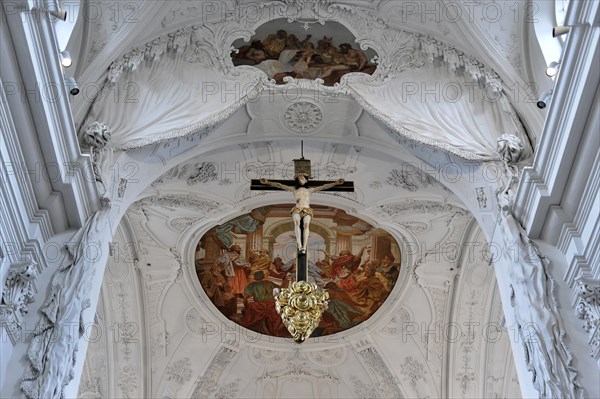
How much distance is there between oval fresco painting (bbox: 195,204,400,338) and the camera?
1473cm

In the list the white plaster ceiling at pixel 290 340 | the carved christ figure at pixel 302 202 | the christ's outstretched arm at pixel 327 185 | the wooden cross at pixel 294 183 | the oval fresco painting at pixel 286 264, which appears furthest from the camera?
the oval fresco painting at pixel 286 264

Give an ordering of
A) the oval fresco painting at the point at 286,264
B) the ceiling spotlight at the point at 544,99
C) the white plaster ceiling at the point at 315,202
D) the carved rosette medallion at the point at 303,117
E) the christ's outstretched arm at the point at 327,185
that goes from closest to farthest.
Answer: the ceiling spotlight at the point at 544,99
the christ's outstretched arm at the point at 327,185
the white plaster ceiling at the point at 315,202
the carved rosette medallion at the point at 303,117
the oval fresco painting at the point at 286,264

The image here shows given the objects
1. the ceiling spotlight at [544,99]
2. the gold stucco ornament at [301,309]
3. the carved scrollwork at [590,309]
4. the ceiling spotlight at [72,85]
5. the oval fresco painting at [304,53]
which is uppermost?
the oval fresco painting at [304,53]

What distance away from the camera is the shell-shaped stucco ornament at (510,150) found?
9844 millimetres

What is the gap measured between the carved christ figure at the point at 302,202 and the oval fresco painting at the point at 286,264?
11.4 ft

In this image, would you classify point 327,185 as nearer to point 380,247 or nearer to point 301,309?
point 301,309

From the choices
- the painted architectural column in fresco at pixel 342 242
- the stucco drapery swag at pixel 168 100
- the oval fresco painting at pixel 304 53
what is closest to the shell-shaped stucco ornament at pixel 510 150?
the oval fresco painting at pixel 304 53

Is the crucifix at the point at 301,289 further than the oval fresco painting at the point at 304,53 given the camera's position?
No

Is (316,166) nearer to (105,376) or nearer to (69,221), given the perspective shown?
(69,221)

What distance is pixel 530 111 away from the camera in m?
10.4

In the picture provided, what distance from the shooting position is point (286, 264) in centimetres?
1561

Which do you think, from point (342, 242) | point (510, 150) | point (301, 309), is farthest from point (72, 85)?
point (342, 242)

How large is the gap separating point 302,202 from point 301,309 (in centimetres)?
154

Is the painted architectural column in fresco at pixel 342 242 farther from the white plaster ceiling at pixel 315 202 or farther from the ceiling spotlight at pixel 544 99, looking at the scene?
the ceiling spotlight at pixel 544 99
